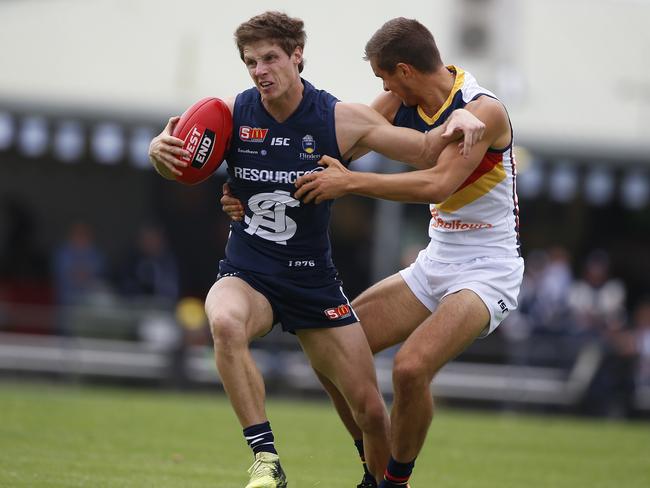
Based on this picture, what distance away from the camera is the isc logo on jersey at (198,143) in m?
6.83

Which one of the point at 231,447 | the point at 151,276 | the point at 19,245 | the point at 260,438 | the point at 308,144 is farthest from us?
the point at 19,245

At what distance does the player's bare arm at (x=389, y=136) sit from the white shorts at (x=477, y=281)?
2.13 ft

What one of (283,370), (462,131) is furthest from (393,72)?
(283,370)

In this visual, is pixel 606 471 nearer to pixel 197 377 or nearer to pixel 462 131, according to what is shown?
pixel 462 131

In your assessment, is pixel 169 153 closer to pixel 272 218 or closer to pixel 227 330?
pixel 272 218

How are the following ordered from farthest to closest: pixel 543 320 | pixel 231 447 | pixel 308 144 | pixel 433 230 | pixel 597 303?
pixel 597 303
pixel 543 320
pixel 231 447
pixel 433 230
pixel 308 144

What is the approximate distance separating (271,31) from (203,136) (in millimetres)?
643

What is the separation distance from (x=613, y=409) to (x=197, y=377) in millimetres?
5070

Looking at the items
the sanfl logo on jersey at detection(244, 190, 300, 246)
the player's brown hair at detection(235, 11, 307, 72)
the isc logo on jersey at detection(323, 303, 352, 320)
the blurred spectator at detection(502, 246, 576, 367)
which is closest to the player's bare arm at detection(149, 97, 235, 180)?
the sanfl logo on jersey at detection(244, 190, 300, 246)

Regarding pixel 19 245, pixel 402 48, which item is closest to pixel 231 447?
pixel 402 48

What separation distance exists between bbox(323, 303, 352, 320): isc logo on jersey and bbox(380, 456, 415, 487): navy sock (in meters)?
0.79

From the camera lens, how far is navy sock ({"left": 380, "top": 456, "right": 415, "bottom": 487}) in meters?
6.89

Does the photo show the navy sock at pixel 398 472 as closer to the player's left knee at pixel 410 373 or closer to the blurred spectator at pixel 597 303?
the player's left knee at pixel 410 373

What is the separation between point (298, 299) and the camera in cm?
693
